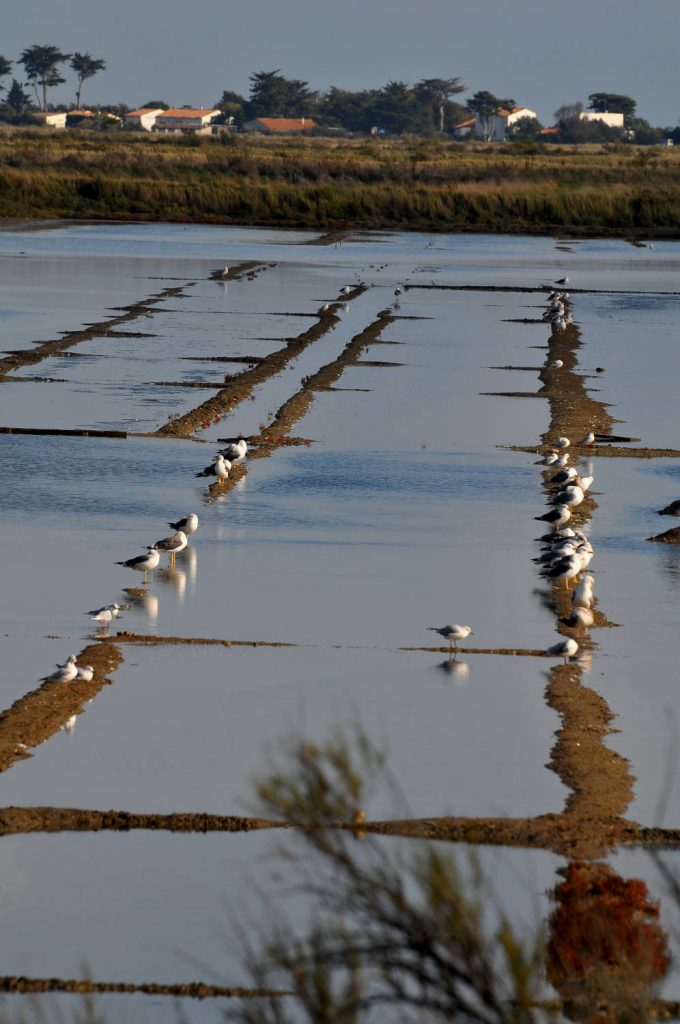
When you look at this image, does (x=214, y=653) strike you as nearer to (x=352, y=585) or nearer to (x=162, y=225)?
(x=352, y=585)

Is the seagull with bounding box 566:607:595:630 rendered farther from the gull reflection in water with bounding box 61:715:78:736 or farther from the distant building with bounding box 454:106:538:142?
the distant building with bounding box 454:106:538:142

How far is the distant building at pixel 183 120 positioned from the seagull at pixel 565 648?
611 feet

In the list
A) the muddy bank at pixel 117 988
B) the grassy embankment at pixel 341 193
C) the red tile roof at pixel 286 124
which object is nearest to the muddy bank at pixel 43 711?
the muddy bank at pixel 117 988

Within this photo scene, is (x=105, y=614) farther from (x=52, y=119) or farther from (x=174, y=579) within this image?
(x=52, y=119)

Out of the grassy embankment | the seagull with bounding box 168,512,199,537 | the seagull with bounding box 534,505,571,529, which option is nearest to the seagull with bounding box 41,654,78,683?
the seagull with bounding box 168,512,199,537

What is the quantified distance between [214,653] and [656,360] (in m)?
17.6

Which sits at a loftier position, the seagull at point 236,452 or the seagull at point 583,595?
the seagull at point 236,452

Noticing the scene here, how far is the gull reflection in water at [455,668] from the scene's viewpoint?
9.98m

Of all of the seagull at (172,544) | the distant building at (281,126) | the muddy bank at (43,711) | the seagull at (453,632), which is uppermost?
the distant building at (281,126)

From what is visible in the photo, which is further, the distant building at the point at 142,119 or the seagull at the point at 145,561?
the distant building at the point at 142,119

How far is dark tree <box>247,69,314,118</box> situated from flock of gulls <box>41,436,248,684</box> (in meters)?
179

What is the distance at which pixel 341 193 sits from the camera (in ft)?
210

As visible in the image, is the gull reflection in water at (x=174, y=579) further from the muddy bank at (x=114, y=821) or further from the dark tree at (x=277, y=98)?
the dark tree at (x=277, y=98)

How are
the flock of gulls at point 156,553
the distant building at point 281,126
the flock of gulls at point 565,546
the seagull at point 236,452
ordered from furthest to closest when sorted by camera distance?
1. the distant building at point 281,126
2. the seagull at point 236,452
3. the flock of gulls at point 565,546
4. the flock of gulls at point 156,553
